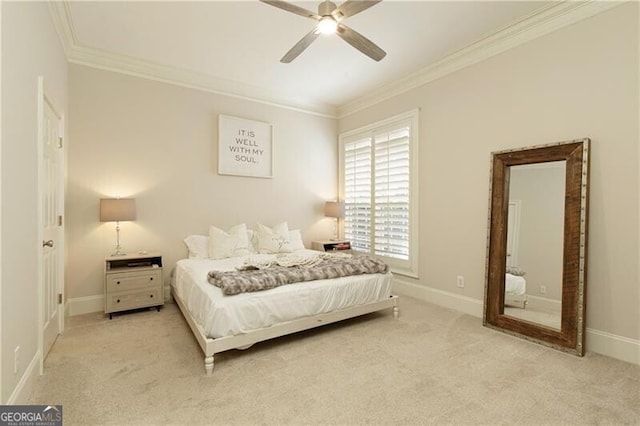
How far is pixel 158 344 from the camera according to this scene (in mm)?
2805

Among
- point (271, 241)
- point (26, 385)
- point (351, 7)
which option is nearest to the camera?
point (26, 385)

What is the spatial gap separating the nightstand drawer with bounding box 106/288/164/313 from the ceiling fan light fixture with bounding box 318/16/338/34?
3.24 m

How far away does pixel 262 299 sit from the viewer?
263 cm

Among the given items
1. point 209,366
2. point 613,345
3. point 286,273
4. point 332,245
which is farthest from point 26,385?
point 613,345

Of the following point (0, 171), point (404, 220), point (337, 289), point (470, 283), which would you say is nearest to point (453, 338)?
point (470, 283)

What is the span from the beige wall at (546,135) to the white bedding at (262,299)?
109 cm

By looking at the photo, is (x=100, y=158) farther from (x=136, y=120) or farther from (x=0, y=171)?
(x=0, y=171)

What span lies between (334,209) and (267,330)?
2812 millimetres

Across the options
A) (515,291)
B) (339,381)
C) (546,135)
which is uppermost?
(546,135)

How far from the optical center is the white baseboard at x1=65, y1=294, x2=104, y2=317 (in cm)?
356

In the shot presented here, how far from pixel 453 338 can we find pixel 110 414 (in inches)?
108

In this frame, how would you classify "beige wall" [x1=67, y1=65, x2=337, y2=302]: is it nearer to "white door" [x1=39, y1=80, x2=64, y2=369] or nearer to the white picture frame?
the white picture frame

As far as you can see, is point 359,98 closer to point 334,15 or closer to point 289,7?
point 334,15

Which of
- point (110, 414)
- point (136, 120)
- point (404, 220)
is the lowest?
point (110, 414)
